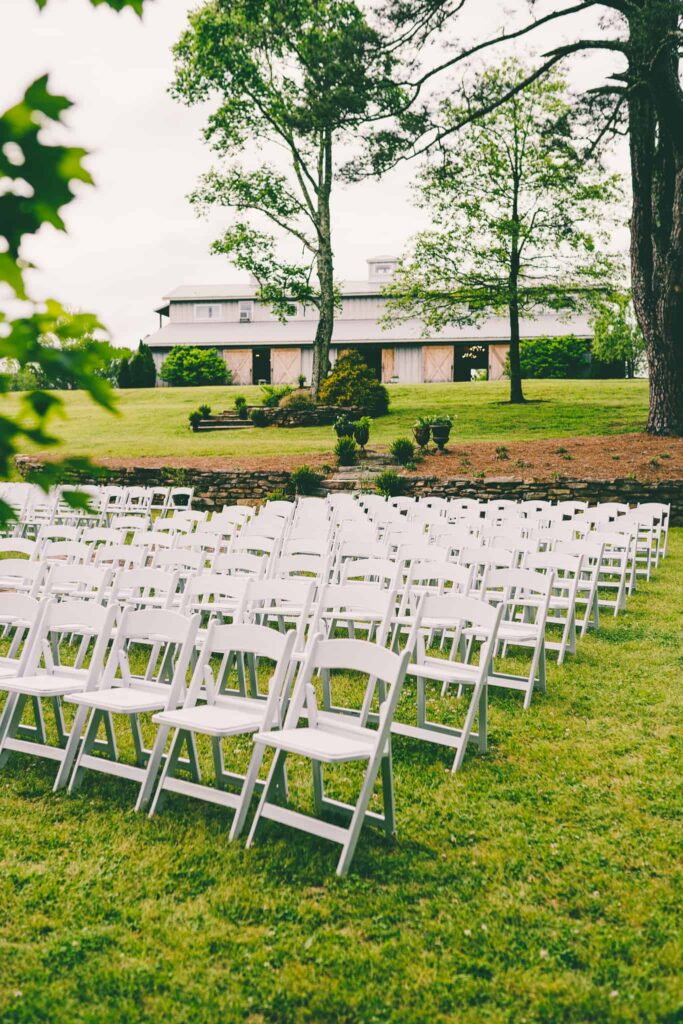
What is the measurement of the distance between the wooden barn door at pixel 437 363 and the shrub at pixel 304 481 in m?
28.0

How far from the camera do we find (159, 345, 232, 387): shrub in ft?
147

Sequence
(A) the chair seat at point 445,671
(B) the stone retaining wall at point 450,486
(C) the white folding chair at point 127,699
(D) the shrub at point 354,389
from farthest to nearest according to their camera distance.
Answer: (D) the shrub at point 354,389
(B) the stone retaining wall at point 450,486
(A) the chair seat at point 445,671
(C) the white folding chair at point 127,699

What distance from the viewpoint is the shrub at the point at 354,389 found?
98.7 feet

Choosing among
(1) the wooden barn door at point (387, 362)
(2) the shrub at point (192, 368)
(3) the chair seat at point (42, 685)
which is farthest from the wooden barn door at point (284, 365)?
(3) the chair seat at point (42, 685)

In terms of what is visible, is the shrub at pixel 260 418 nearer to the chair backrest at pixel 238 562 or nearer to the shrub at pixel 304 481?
the shrub at pixel 304 481

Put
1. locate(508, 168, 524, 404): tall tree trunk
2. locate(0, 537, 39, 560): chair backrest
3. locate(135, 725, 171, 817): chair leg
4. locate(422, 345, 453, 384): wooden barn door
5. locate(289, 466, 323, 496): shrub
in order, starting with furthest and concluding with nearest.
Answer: locate(422, 345, 453, 384): wooden barn door < locate(508, 168, 524, 404): tall tree trunk < locate(289, 466, 323, 496): shrub < locate(0, 537, 39, 560): chair backrest < locate(135, 725, 171, 817): chair leg

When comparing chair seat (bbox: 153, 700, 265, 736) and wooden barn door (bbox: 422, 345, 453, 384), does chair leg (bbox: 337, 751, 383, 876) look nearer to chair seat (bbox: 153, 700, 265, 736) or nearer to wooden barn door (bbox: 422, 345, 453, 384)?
chair seat (bbox: 153, 700, 265, 736)

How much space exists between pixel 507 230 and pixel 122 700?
91.4 feet

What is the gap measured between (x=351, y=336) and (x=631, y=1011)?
45.7m

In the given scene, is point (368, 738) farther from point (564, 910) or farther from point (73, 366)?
point (73, 366)

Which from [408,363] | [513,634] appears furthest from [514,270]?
[513,634]

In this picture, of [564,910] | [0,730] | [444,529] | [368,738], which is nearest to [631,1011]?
[564,910]

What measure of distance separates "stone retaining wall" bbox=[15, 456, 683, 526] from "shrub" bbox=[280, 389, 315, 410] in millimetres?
10007

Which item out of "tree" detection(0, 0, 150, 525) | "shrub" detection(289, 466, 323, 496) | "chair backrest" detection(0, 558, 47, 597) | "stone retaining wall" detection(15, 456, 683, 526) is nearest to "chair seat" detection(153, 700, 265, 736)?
"chair backrest" detection(0, 558, 47, 597)
